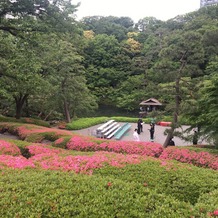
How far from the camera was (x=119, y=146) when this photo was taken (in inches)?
316

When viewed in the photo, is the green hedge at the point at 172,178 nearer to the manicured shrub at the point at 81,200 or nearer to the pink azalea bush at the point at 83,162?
the pink azalea bush at the point at 83,162

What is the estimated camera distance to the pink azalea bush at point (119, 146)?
7668mm

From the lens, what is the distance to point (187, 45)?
28.4ft

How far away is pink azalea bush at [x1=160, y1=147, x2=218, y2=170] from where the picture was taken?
248 inches

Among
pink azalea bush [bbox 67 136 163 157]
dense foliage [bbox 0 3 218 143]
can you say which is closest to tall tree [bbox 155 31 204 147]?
dense foliage [bbox 0 3 218 143]

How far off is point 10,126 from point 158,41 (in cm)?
3100

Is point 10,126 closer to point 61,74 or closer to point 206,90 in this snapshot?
point 61,74

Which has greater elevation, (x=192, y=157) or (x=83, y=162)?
(x=83, y=162)

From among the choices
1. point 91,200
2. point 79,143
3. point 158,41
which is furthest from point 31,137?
point 158,41

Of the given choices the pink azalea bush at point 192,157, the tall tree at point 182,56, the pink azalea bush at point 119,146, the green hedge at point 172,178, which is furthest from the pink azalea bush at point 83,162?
the tall tree at point 182,56

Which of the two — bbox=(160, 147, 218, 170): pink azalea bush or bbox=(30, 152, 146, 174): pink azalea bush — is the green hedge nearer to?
bbox=(30, 152, 146, 174): pink azalea bush

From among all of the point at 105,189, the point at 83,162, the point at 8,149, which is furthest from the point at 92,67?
the point at 105,189

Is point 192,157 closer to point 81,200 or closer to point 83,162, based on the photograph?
point 83,162

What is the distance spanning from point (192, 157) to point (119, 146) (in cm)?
245
